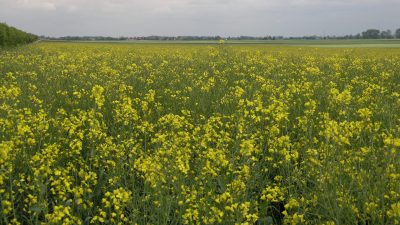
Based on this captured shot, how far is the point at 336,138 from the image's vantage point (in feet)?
11.3

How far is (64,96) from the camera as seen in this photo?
736 centimetres

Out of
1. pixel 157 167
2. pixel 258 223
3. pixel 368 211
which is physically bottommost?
pixel 258 223

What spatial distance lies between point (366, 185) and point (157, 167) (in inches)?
58.5

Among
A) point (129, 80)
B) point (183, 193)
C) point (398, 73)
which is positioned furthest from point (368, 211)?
point (398, 73)

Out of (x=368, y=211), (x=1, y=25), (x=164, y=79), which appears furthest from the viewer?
(x=1, y=25)

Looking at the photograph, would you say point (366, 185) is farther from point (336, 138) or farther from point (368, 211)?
point (336, 138)

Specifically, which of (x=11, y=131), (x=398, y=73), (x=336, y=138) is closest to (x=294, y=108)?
(x=336, y=138)

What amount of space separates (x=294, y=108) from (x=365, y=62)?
30.8ft

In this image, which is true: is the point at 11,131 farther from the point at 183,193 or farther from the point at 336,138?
the point at 336,138

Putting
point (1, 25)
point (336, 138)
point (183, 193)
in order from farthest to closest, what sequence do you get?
1. point (1, 25)
2. point (336, 138)
3. point (183, 193)

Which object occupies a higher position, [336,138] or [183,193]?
[336,138]

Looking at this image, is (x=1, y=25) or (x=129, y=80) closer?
(x=129, y=80)

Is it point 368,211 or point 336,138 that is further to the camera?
point 336,138

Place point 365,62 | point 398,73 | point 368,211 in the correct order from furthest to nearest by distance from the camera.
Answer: point 365,62
point 398,73
point 368,211
